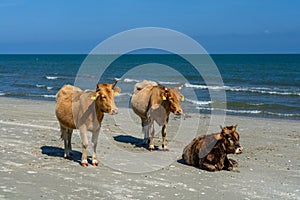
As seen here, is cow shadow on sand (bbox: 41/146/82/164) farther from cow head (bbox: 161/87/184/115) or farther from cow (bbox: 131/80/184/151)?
cow head (bbox: 161/87/184/115)

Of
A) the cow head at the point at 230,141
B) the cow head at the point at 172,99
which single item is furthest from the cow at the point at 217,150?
the cow head at the point at 172,99

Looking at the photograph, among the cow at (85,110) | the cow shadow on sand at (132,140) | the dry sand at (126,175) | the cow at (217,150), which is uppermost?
the cow at (85,110)

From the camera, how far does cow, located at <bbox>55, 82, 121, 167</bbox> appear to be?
9484 millimetres

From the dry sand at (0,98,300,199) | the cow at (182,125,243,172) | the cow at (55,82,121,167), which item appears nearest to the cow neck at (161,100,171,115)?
the dry sand at (0,98,300,199)

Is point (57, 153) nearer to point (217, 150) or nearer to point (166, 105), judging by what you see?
point (166, 105)

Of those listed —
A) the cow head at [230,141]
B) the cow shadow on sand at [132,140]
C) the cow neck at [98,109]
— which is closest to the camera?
the cow neck at [98,109]

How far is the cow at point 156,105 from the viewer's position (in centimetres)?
1194

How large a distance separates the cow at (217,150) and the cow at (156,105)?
153cm

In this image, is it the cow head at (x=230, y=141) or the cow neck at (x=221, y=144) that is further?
the cow neck at (x=221, y=144)

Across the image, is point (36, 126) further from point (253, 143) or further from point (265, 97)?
point (265, 97)

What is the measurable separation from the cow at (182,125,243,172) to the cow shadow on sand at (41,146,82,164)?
2.73 meters

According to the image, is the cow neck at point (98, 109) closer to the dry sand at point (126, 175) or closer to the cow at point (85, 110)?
the cow at point (85, 110)

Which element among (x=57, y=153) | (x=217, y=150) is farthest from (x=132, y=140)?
(x=217, y=150)

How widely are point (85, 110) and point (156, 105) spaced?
311 centimetres
